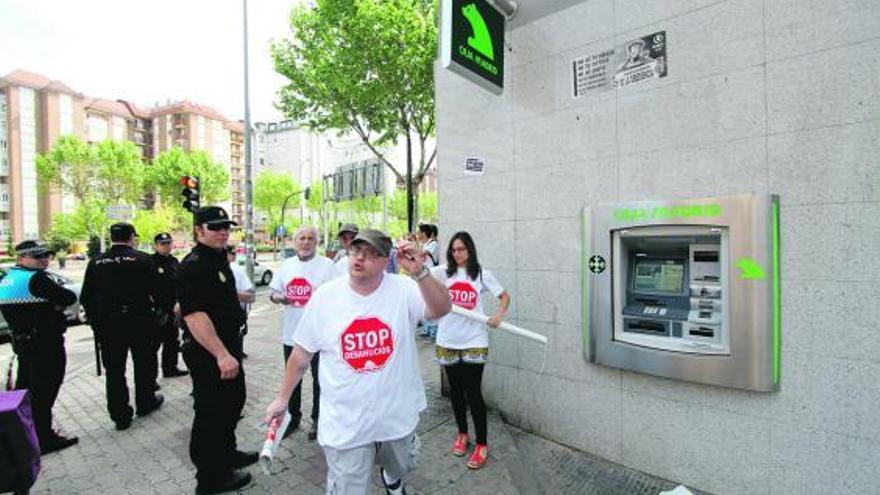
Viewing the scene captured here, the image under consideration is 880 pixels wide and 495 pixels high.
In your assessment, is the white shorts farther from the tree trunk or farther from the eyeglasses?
the tree trunk

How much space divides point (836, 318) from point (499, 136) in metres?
2.74

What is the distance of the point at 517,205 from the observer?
4.14 meters

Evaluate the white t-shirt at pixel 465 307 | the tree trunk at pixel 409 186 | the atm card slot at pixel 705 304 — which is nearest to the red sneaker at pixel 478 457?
the white t-shirt at pixel 465 307

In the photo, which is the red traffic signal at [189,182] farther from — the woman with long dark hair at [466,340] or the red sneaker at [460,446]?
the red sneaker at [460,446]

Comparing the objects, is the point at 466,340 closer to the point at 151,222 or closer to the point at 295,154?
the point at 151,222

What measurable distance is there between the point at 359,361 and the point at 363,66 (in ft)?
35.2

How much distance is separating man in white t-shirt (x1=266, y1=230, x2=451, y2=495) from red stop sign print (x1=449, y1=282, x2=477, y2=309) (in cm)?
140

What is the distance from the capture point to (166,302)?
5.19m

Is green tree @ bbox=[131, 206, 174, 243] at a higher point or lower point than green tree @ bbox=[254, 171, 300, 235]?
lower

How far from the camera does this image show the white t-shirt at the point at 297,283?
13.3 feet

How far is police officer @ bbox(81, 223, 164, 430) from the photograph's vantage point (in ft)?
14.4

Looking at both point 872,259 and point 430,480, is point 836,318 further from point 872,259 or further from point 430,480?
point 430,480

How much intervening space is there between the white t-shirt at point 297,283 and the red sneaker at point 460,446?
1.65 m

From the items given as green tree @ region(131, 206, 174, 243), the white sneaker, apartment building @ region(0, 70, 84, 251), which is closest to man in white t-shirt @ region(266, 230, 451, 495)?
the white sneaker
